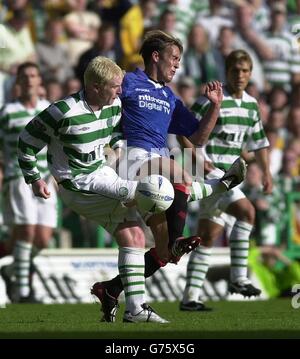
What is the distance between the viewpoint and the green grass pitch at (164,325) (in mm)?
7246

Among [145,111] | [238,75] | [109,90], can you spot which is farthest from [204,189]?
[238,75]

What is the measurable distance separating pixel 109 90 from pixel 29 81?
4.23 meters

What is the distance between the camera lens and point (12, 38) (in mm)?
14992

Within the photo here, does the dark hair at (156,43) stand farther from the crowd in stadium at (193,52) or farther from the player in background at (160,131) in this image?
the crowd in stadium at (193,52)

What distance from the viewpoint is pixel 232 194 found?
10.6m

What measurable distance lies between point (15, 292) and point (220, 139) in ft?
10.9

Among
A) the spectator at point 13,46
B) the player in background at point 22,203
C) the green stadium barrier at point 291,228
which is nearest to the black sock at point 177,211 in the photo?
the player in background at point 22,203

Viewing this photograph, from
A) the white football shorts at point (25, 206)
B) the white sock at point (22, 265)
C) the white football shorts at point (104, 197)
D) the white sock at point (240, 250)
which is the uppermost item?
the white football shorts at point (104, 197)

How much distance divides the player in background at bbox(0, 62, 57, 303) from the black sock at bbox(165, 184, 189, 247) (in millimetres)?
3868

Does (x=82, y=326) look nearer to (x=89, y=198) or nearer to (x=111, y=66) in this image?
(x=89, y=198)

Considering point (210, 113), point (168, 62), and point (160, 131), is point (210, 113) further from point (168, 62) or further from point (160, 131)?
point (168, 62)

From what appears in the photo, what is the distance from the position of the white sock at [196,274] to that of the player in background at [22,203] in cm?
240

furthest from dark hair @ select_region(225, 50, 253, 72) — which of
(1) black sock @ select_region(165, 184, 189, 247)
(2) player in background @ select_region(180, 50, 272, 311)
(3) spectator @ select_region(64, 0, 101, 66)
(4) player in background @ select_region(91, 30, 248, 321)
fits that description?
(3) spectator @ select_region(64, 0, 101, 66)

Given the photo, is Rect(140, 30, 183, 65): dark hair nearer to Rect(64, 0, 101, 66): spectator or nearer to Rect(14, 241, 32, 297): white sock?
Rect(14, 241, 32, 297): white sock
